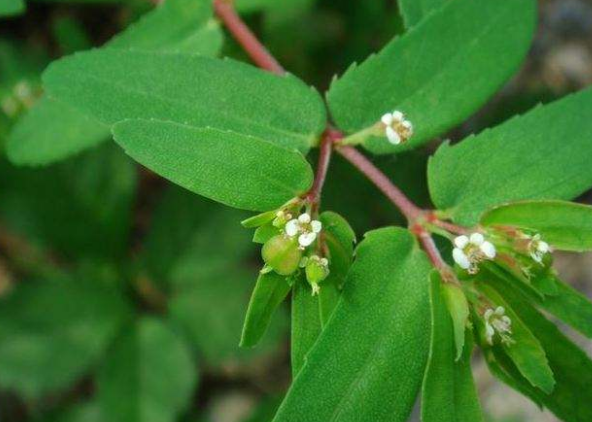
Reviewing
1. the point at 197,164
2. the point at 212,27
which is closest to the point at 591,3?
the point at 212,27

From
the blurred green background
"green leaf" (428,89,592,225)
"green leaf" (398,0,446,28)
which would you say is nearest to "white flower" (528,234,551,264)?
"green leaf" (428,89,592,225)

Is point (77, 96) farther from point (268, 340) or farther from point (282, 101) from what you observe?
point (268, 340)

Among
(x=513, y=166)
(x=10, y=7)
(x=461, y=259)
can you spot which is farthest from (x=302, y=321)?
(x=10, y=7)

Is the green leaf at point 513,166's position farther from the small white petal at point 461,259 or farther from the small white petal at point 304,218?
the small white petal at point 304,218

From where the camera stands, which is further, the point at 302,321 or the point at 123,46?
the point at 123,46

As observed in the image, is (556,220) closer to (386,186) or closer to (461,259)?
(461,259)

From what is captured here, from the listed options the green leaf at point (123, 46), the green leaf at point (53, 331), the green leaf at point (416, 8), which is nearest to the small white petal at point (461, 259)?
the green leaf at point (416, 8)
